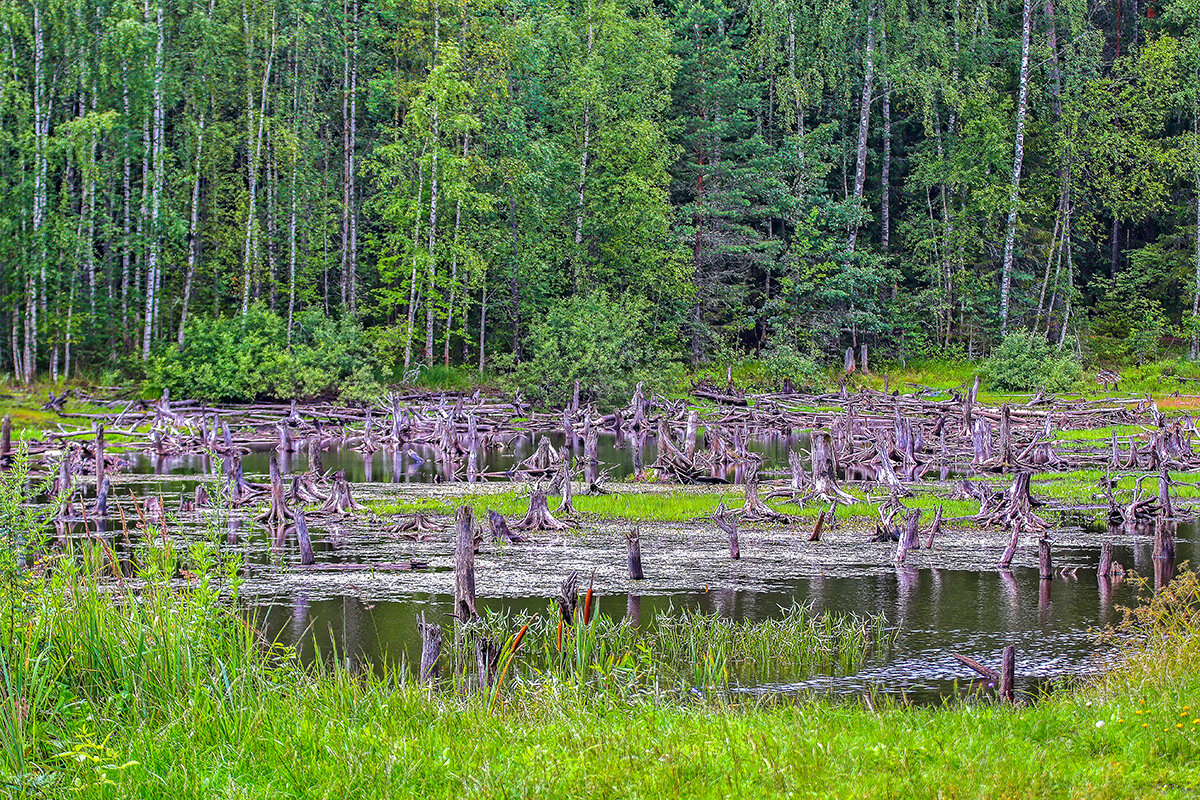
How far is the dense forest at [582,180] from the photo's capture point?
132 feet

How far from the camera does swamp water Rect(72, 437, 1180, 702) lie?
11.5 metres

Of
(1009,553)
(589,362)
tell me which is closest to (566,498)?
(1009,553)

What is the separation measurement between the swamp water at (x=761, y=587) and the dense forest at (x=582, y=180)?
71.0 ft

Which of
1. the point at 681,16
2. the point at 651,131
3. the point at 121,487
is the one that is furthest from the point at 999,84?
the point at 121,487

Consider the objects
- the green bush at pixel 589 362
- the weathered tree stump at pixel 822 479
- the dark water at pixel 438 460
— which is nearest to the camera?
the weathered tree stump at pixel 822 479

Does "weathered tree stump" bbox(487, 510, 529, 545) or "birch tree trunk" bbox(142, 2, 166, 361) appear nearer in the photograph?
"weathered tree stump" bbox(487, 510, 529, 545)

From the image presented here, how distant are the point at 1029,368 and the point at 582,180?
19.3 m

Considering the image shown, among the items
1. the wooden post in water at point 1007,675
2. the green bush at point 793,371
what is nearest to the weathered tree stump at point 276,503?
the wooden post in water at point 1007,675

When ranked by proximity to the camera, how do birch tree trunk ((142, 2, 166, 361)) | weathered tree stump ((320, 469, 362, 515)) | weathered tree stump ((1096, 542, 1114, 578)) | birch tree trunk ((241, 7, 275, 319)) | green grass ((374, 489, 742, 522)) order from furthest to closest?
birch tree trunk ((241, 7, 275, 319)) → birch tree trunk ((142, 2, 166, 361)) → green grass ((374, 489, 742, 522)) → weathered tree stump ((320, 469, 362, 515)) → weathered tree stump ((1096, 542, 1114, 578))

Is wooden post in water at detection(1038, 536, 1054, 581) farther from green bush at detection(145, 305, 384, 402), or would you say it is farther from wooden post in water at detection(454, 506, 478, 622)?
green bush at detection(145, 305, 384, 402)

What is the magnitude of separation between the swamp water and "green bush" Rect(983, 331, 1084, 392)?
78.8 feet

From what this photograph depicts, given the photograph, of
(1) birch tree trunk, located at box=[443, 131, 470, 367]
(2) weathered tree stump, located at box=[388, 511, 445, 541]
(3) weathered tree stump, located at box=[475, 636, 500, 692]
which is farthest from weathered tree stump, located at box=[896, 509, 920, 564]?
(1) birch tree trunk, located at box=[443, 131, 470, 367]

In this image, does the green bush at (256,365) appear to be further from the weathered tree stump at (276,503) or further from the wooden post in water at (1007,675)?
the wooden post in water at (1007,675)

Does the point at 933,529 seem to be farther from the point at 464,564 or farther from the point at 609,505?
the point at 464,564
